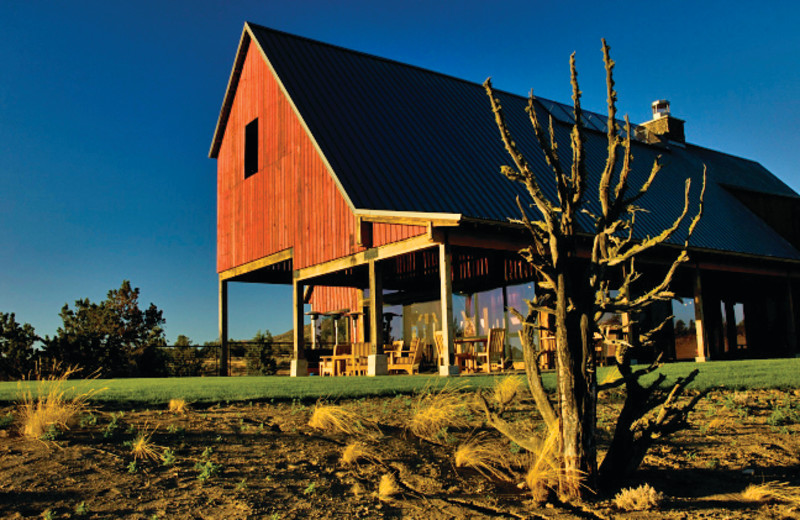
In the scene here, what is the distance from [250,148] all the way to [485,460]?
52.9 ft

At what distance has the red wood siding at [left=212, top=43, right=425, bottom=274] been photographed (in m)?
15.6

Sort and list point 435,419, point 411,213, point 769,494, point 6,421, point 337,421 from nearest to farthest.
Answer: point 769,494 → point 6,421 → point 337,421 → point 435,419 → point 411,213

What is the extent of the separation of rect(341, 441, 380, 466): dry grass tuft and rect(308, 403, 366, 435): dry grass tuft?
1.74 feet

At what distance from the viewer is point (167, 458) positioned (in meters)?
4.83

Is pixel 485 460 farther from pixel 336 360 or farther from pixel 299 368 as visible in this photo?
pixel 299 368

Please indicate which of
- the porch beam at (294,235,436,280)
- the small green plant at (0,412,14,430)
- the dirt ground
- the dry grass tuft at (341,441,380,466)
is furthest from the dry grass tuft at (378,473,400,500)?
the porch beam at (294,235,436,280)

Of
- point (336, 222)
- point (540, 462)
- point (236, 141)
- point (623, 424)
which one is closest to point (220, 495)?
point (540, 462)

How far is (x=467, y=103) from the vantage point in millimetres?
20156

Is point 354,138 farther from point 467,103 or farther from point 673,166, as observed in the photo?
point 673,166

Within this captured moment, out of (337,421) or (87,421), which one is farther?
(337,421)

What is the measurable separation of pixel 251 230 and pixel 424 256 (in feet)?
16.6

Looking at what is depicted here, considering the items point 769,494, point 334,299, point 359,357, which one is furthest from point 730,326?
point 769,494

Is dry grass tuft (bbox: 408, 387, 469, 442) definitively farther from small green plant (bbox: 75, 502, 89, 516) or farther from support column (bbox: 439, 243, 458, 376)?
support column (bbox: 439, 243, 458, 376)

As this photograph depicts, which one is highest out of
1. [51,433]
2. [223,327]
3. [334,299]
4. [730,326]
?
[334,299]
